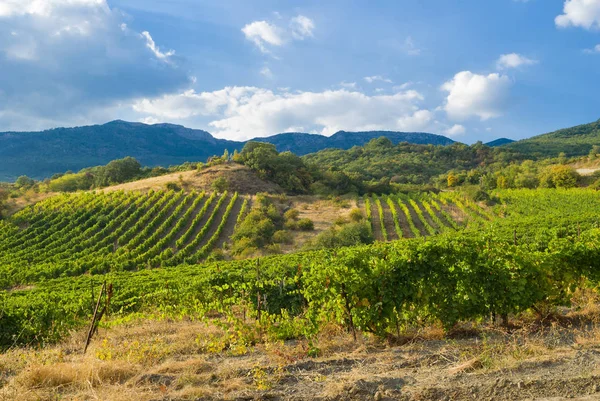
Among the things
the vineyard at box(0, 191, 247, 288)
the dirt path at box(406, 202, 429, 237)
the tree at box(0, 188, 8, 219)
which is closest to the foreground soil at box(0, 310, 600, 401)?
the vineyard at box(0, 191, 247, 288)

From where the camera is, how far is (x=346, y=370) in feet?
17.6

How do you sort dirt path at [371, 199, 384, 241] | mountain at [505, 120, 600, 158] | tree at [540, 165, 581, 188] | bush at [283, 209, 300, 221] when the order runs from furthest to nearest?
mountain at [505, 120, 600, 158] < tree at [540, 165, 581, 188] < bush at [283, 209, 300, 221] < dirt path at [371, 199, 384, 241]

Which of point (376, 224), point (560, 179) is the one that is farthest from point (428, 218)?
point (560, 179)

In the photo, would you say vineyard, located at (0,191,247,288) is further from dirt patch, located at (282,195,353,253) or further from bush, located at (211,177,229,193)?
dirt patch, located at (282,195,353,253)

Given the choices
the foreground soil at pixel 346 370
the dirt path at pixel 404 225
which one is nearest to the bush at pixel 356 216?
the dirt path at pixel 404 225

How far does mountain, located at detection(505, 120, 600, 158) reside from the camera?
438 ft

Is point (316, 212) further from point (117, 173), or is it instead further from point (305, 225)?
point (117, 173)

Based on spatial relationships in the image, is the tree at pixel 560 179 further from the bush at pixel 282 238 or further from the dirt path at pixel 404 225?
the bush at pixel 282 238

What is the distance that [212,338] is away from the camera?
6.77 meters

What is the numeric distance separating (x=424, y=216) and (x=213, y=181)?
1177 inches

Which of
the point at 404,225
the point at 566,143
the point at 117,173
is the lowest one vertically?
the point at 404,225

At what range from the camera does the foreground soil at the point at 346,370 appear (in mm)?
4492

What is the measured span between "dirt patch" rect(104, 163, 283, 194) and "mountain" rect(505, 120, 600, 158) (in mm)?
109348

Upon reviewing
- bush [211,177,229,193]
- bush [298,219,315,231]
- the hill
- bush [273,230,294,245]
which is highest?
the hill
